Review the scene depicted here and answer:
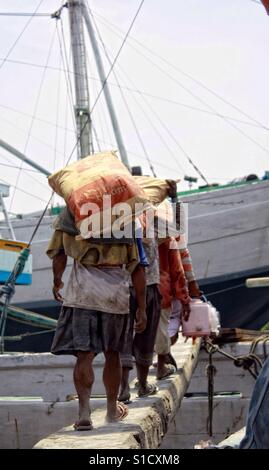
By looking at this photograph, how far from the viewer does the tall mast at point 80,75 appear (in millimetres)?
21234

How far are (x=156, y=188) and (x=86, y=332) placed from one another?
1562 millimetres

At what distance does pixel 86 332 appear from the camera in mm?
4523

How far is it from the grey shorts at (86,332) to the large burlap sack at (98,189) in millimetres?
418

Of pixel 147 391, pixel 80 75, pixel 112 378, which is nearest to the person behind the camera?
pixel 112 378

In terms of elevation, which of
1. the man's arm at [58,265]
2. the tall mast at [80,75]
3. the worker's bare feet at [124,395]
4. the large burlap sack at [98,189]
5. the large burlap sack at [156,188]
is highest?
the tall mast at [80,75]

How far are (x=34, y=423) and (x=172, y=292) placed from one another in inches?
66.8

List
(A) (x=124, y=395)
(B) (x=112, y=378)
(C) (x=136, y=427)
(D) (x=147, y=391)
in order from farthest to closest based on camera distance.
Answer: (D) (x=147, y=391), (A) (x=124, y=395), (B) (x=112, y=378), (C) (x=136, y=427)

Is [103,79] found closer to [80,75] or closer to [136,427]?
[80,75]

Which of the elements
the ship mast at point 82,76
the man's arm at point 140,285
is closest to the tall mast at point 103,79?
the ship mast at point 82,76

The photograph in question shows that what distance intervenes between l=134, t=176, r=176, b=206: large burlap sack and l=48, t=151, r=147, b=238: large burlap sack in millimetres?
1065

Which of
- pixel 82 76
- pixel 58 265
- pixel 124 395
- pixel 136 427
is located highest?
pixel 82 76

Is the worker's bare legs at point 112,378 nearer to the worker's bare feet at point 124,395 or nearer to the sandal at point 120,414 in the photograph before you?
the sandal at point 120,414

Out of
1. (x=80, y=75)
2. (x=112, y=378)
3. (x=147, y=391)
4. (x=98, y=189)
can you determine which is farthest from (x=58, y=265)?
(x=80, y=75)

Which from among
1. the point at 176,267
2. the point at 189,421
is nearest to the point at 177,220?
the point at 176,267
